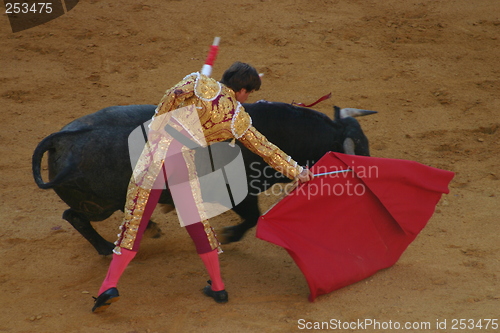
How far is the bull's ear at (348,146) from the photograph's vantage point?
12.1 ft

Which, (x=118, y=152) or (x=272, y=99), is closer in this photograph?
(x=118, y=152)

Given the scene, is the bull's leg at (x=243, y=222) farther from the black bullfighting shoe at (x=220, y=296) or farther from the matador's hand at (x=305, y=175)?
the matador's hand at (x=305, y=175)

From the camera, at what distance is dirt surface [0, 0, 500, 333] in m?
3.23

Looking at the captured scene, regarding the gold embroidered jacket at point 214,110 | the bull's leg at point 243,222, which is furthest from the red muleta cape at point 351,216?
the bull's leg at point 243,222

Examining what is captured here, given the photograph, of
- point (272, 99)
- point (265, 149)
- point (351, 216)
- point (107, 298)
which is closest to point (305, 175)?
point (265, 149)

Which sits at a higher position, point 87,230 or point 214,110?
point 214,110

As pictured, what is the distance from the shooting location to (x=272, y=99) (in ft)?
21.0

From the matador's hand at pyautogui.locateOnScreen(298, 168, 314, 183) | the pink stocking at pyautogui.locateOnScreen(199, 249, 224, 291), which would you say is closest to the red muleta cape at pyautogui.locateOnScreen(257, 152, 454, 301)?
the matador's hand at pyautogui.locateOnScreen(298, 168, 314, 183)

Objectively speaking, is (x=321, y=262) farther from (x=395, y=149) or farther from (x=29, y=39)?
(x=29, y=39)

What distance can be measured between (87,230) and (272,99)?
10.4 ft

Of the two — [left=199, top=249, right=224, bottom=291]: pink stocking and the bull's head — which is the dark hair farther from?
the bull's head

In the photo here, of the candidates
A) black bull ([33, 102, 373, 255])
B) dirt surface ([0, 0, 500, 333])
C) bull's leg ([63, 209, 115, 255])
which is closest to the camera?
dirt surface ([0, 0, 500, 333])

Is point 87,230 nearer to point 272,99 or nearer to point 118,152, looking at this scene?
point 118,152

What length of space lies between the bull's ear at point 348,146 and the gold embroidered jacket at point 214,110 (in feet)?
2.90
